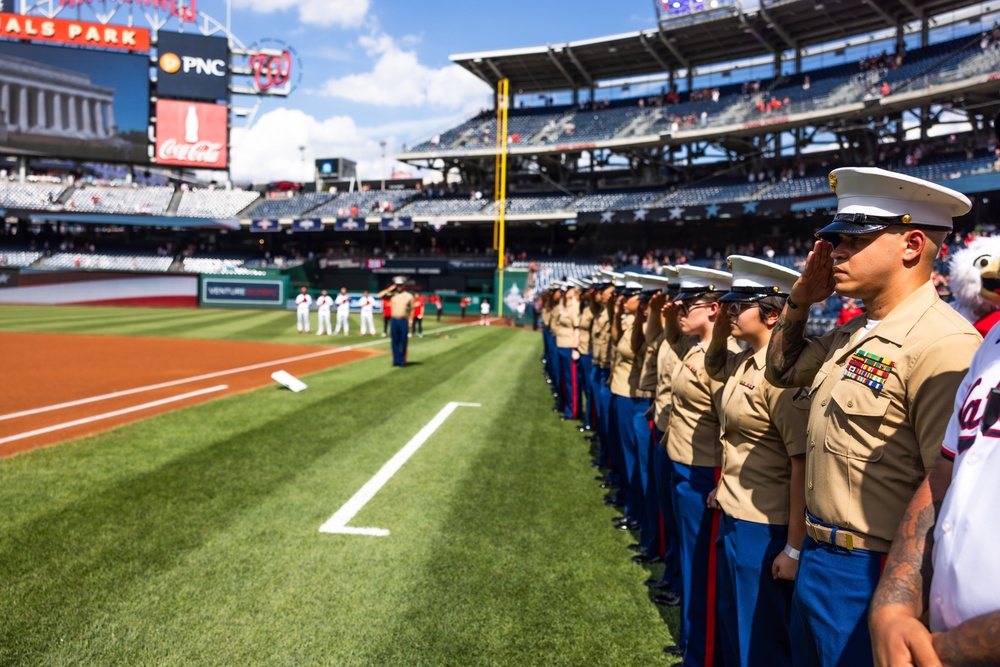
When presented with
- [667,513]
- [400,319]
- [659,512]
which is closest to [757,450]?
[667,513]

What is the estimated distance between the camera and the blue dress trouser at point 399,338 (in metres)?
16.4

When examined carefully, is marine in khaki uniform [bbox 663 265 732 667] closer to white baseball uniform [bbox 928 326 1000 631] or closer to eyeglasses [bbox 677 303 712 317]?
eyeglasses [bbox 677 303 712 317]

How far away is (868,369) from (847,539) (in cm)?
58

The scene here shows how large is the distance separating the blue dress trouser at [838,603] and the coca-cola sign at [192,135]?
55.4 metres

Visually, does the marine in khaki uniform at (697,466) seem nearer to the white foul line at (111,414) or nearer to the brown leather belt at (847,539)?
the brown leather belt at (847,539)

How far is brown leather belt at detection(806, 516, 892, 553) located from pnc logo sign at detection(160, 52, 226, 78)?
56.8m

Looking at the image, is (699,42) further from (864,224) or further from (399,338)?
(864,224)

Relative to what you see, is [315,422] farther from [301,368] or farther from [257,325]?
[257,325]

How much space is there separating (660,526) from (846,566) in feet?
10.4

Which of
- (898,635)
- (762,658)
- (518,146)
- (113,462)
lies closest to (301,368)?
(113,462)

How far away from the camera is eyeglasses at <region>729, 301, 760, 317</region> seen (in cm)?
361

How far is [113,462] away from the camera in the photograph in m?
7.43

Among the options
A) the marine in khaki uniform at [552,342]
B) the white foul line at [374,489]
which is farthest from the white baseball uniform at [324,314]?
the white foul line at [374,489]

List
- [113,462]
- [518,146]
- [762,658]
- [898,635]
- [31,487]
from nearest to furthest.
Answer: [898,635]
[762,658]
[31,487]
[113,462]
[518,146]
